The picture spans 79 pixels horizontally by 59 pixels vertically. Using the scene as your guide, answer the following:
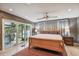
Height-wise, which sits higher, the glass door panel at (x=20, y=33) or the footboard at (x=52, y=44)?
the glass door panel at (x=20, y=33)

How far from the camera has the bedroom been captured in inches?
77.0

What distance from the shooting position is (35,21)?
2189 mm

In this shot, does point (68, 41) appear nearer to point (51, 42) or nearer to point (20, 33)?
point (51, 42)

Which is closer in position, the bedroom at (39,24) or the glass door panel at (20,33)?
the bedroom at (39,24)

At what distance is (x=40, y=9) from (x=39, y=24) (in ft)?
1.32

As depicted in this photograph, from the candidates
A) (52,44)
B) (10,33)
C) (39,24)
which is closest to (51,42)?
(52,44)

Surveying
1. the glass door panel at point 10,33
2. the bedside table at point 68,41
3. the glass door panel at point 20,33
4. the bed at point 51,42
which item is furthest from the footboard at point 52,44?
the glass door panel at point 10,33

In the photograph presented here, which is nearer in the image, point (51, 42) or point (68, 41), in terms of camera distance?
→ point (68, 41)

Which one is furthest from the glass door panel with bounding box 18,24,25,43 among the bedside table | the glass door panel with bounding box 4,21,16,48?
the bedside table

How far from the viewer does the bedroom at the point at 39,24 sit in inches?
77.0

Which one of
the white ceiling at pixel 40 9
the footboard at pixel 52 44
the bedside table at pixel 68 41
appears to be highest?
the white ceiling at pixel 40 9

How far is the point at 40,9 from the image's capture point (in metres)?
2.06

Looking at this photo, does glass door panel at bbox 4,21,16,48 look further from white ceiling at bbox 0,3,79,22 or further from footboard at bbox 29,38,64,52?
footboard at bbox 29,38,64,52

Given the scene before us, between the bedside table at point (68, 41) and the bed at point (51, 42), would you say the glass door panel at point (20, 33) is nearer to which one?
the bed at point (51, 42)
